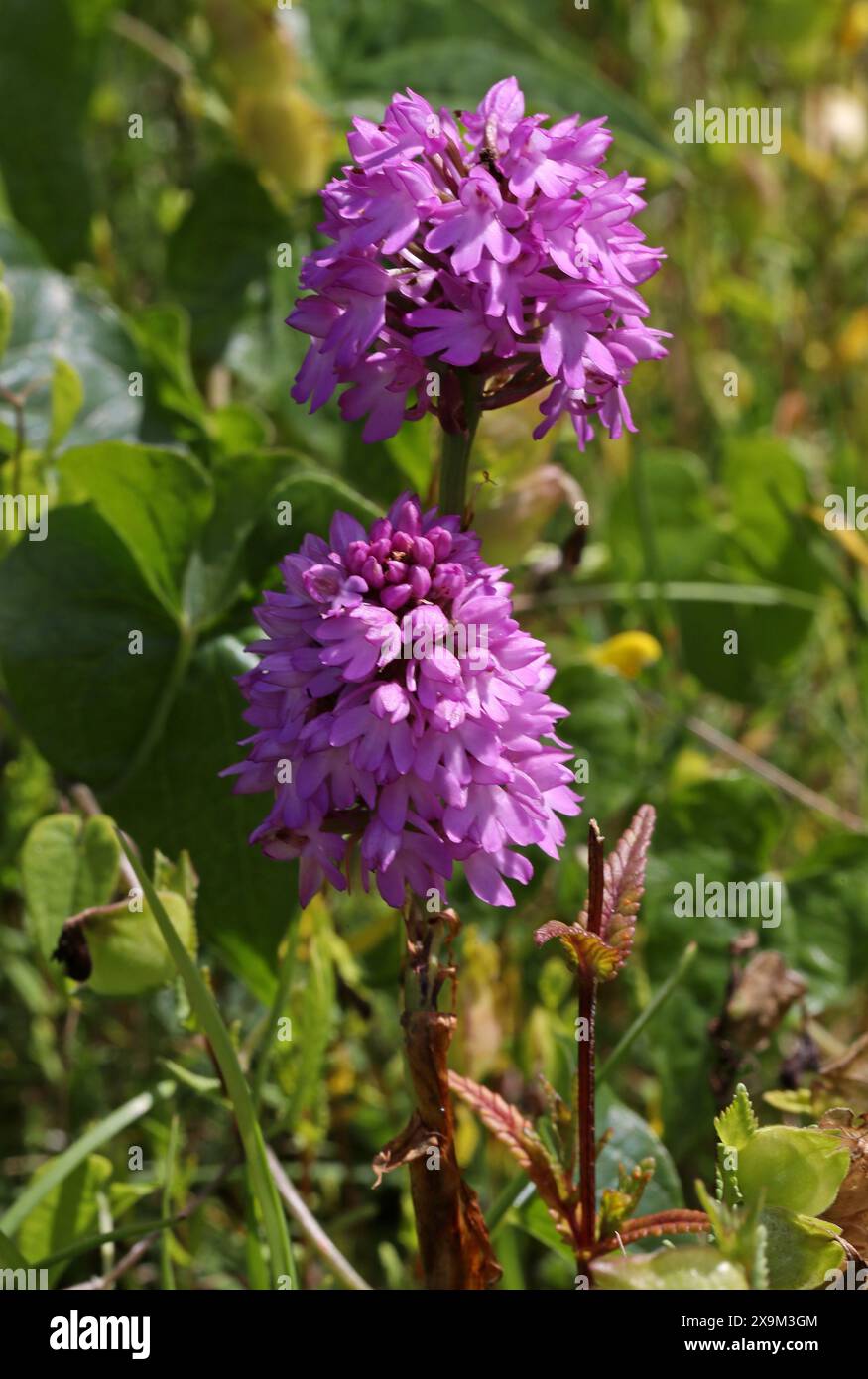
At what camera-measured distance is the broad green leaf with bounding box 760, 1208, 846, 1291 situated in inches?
20.8

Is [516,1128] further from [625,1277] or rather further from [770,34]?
[770,34]

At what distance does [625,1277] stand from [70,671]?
46 centimetres

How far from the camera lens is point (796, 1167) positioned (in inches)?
21.0

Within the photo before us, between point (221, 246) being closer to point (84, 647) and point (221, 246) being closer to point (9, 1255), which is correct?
point (84, 647)

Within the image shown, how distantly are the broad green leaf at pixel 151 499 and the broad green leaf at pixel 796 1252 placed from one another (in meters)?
0.46


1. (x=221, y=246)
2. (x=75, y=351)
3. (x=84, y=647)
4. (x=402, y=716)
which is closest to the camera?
(x=402, y=716)

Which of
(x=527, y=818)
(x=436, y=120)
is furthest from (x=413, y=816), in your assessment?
(x=436, y=120)

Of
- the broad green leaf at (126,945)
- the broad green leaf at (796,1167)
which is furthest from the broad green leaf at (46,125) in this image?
the broad green leaf at (796,1167)

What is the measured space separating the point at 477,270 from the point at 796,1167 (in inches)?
14.1

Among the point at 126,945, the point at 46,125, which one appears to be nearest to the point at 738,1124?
Result: the point at 126,945

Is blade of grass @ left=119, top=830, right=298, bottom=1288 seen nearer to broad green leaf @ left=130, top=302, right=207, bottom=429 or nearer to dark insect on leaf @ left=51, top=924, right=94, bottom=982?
dark insect on leaf @ left=51, top=924, right=94, bottom=982

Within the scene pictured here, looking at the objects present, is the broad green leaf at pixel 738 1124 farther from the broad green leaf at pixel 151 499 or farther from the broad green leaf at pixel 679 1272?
the broad green leaf at pixel 151 499
